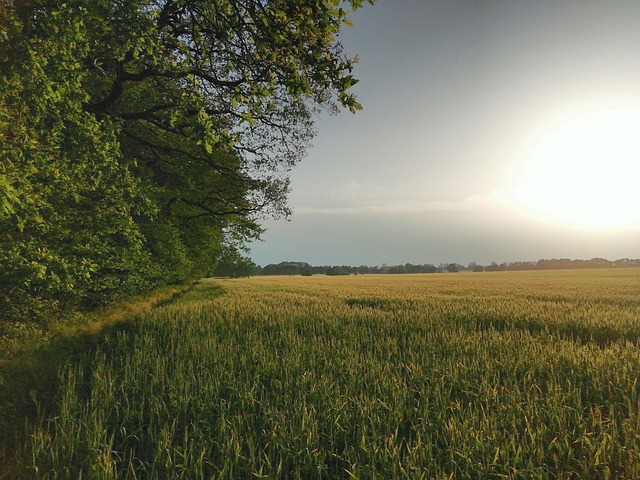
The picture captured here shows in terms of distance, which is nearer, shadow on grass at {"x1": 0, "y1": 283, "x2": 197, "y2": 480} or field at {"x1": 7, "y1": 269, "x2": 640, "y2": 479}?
field at {"x1": 7, "y1": 269, "x2": 640, "y2": 479}

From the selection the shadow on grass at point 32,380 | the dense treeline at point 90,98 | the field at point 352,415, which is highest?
the dense treeline at point 90,98

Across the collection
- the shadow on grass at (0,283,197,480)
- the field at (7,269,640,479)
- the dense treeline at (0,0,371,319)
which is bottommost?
the shadow on grass at (0,283,197,480)

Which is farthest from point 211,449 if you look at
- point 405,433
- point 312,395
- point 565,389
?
point 565,389

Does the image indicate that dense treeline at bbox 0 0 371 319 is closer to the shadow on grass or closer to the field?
the shadow on grass

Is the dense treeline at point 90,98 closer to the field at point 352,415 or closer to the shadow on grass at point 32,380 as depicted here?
the shadow on grass at point 32,380

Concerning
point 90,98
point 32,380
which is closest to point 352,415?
point 32,380

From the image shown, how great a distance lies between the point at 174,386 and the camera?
4699 mm

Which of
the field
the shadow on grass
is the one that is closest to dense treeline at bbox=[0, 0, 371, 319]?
the shadow on grass

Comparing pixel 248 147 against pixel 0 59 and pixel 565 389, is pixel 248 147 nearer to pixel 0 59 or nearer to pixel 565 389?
pixel 0 59

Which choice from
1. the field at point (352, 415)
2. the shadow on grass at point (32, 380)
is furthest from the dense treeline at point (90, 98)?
the field at point (352, 415)

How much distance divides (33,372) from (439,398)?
8150 mm

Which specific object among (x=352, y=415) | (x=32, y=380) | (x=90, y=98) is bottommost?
(x=32, y=380)

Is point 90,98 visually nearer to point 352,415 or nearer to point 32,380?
point 32,380

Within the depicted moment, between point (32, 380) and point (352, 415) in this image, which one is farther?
point (32, 380)
